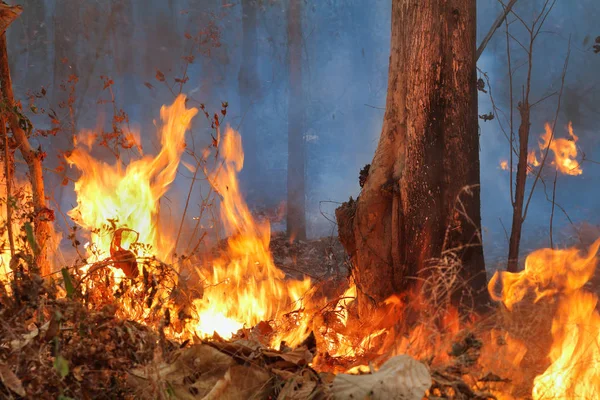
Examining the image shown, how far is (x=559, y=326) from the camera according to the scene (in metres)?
3.66

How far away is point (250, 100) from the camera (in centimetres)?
1864

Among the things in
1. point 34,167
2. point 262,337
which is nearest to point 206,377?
point 262,337

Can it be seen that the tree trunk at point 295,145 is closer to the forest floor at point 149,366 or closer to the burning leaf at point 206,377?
the forest floor at point 149,366

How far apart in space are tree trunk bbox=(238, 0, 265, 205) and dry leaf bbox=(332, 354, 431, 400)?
15721 millimetres

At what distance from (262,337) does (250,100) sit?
14.7 meters

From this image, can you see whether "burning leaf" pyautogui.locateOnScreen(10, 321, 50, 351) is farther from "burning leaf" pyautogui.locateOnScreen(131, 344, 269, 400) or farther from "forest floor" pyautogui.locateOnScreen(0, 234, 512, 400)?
Answer: "burning leaf" pyautogui.locateOnScreen(131, 344, 269, 400)

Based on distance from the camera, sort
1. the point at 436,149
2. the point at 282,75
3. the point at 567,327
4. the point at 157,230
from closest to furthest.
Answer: the point at 567,327
the point at 436,149
the point at 157,230
the point at 282,75

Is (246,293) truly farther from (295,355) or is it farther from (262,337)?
(295,355)

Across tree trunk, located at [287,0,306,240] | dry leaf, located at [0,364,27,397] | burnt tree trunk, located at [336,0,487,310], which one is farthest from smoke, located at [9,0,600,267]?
dry leaf, located at [0,364,27,397]

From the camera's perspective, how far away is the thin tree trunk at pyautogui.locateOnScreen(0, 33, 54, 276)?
16.4ft

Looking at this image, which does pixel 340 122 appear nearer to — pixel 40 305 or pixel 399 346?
pixel 399 346

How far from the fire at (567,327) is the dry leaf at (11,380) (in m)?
2.55

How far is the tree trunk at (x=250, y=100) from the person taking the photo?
60.8 feet

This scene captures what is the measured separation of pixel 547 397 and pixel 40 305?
2.63 meters
